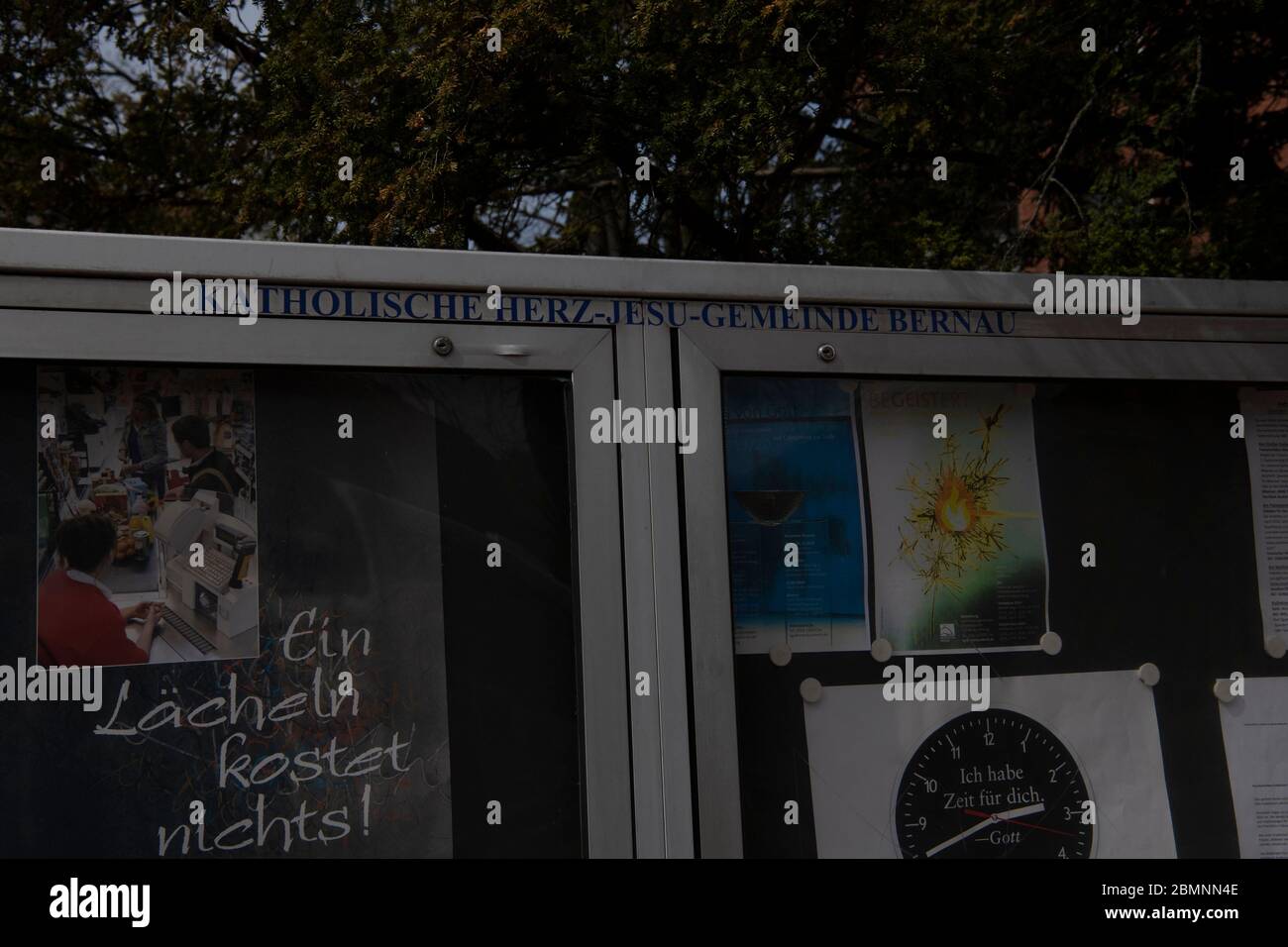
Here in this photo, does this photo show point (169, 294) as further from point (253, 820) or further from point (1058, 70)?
point (1058, 70)

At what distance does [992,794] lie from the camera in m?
2.76

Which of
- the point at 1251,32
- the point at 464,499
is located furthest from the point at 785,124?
the point at 464,499

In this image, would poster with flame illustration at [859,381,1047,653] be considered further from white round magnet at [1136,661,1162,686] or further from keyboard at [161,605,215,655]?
keyboard at [161,605,215,655]

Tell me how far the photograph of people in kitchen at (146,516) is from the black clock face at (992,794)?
1.45 m

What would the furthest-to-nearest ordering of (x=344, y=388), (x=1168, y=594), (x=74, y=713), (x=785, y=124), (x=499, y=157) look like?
(x=499, y=157)
(x=785, y=124)
(x=1168, y=594)
(x=344, y=388)
(x=74, y=713)

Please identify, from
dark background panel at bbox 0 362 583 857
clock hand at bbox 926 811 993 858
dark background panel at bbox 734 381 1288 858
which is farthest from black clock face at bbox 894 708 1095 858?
dark background panel at bbox 0 362 583 857

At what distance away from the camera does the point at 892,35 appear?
512 centimetres

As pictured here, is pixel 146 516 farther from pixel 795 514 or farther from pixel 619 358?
pixel 795 514

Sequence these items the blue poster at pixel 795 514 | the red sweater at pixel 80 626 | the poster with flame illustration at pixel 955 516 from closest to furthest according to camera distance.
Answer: the red sweater at pixel 80 626
the blue poster at pixel 795 514
the poster with flame illustration at pixel 955 516

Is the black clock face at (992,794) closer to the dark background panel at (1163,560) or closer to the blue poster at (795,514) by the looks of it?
the dark background panel at (1163,560)

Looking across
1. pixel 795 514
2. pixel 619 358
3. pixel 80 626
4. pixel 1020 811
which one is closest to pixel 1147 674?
pixel 1020 811

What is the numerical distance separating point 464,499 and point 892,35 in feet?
11.4

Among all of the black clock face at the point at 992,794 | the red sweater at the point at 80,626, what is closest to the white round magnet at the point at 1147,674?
the black clock face at the point at 992,794

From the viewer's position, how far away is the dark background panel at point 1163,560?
9.33ft
